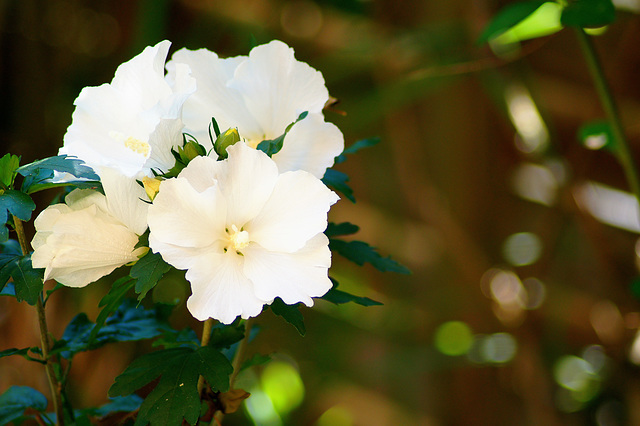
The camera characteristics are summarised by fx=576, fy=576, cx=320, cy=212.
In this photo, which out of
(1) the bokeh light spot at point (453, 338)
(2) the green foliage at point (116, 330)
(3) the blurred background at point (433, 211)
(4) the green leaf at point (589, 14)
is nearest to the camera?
(2) the green foliage at point (116, 330)

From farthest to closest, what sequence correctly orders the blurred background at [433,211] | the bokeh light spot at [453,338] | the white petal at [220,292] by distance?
the bokeh light spot at [453,338], the blurred background at [433,211], the white petal at [220,292]

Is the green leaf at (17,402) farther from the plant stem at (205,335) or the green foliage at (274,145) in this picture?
the green foliage at (274,145)

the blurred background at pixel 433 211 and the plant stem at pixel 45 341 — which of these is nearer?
the plant stem at pixel 45 341

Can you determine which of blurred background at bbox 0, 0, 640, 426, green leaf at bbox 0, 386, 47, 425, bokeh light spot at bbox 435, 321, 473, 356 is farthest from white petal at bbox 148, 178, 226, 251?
bokeh light spot at bbox 435, 321, 473, 356

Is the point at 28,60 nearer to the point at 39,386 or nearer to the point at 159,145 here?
the point at 39,386

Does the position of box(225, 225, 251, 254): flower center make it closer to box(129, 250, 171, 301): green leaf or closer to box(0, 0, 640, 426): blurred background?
box(129, 250, 171, 301): green leaf

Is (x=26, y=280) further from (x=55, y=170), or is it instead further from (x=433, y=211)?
(x=433, y=211)

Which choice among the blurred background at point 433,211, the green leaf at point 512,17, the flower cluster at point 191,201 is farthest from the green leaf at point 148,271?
the blurred background at point 433,211

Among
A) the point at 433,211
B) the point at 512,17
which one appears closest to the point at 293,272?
the point at 512,17
